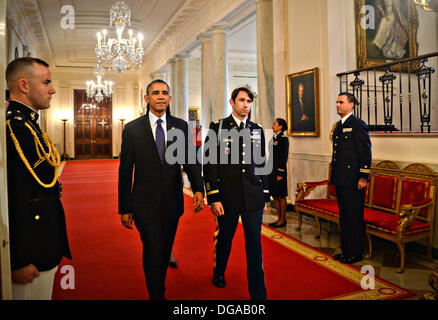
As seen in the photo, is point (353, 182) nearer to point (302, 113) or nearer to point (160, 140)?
point (160, 140)

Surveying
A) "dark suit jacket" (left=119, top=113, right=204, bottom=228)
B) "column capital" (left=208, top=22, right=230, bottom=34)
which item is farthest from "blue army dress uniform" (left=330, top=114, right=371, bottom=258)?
"column capital" (left=208, top=22, right=230, bottom=34)

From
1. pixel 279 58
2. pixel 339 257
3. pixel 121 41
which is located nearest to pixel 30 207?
pixel 339 257

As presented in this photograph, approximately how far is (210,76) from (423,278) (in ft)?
26.3

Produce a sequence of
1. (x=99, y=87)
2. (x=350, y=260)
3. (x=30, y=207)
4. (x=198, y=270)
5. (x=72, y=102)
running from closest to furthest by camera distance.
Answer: (x=30, y=207)
(x=198, y=270)
(x=350, y=260)
(x=99, y=87)
(x=72, y=102)

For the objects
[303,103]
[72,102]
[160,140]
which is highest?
[72,102]

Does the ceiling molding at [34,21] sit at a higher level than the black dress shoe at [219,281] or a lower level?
higher

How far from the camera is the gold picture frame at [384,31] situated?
5.69 m

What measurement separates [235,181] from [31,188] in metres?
1.59

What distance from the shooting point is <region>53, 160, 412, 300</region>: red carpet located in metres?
3.05

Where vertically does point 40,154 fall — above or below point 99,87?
below

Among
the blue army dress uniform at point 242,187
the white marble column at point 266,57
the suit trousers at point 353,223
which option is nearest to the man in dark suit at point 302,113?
the white marble column at point 266,57

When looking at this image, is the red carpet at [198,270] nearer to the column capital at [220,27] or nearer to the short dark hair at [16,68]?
the short dark hair at [16,68]

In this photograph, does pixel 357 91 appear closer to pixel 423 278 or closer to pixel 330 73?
pixel 330 73

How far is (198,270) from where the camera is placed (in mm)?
3639
